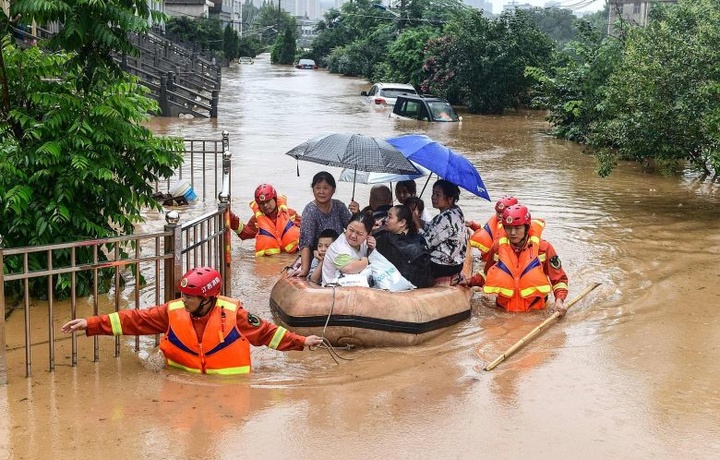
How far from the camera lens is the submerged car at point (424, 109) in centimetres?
3095

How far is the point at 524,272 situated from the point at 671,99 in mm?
7294

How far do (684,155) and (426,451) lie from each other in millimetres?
11289

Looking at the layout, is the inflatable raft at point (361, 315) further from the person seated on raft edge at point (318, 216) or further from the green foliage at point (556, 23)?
the green foliage at point (556, 23)

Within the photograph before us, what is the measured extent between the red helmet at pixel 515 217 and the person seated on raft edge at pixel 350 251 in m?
1.28

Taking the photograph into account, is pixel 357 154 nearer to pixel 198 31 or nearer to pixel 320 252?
pixel 320 252

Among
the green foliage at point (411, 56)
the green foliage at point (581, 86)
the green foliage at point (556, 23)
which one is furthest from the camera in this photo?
the green foliage at point (556, 23)

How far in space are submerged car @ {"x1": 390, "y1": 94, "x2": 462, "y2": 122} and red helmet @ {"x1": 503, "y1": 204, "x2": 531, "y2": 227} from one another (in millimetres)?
22270

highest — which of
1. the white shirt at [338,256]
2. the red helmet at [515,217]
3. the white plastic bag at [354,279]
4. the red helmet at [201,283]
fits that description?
the red helmet at [515,217]

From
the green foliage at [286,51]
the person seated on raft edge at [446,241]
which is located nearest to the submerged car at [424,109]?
the person seated on raft edge at [446,241]

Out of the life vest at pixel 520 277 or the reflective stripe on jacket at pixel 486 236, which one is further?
the reflective stripe on jacket at pixel 486 236

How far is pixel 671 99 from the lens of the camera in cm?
1490

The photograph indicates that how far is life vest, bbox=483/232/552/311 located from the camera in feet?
29.1


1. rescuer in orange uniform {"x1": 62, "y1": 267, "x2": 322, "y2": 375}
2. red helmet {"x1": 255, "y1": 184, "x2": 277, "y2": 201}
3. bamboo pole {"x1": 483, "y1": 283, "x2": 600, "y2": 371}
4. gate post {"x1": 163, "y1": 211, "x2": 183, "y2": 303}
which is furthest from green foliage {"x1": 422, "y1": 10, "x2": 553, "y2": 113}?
rescuer in orange uniform {"x1": 62, "y1": 267, "x2": 322, "y2": 375}

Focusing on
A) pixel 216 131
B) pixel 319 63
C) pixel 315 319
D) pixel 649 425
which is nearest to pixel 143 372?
pixel 315 319
